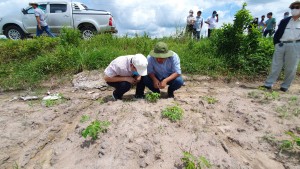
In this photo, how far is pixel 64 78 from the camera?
5633 mm

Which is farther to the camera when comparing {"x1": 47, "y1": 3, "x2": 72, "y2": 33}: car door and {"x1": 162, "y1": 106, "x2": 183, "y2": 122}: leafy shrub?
{"x1": 47, "y1": 3, "x2": 72, "y2": 33}: car door

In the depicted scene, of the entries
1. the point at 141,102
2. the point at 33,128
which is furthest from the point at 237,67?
the point at 33,128

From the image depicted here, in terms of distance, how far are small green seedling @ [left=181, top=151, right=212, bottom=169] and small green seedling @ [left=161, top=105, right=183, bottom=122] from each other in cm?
82

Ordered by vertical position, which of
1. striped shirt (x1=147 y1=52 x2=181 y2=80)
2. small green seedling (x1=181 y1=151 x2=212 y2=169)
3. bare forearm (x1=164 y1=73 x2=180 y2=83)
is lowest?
small green seedling (x1=181 y1=151 x2=212 y2=169)

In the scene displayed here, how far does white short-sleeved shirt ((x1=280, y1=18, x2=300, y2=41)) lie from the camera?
439 cm

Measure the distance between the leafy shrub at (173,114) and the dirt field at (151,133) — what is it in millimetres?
72

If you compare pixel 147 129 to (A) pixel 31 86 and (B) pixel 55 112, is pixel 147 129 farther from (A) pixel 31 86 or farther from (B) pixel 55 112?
(A) pixel 31 86

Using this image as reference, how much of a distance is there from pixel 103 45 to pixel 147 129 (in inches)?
185

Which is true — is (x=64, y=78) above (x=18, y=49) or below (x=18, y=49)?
below

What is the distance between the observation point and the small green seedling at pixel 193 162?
7.80ft

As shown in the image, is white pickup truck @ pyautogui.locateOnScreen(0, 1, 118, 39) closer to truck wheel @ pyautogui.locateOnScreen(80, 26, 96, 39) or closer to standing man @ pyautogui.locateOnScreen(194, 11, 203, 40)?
truck wheel @ pyautogui.locateOnScreen(80, 26, 96, 39)

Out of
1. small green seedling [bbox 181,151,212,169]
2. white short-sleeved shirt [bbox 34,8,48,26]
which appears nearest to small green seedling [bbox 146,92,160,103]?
small green seedling [bbox 181,151,212,169]

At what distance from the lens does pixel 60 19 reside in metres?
8.57

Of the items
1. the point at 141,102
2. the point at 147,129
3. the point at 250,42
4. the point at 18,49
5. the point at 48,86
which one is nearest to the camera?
the point at 147,129
